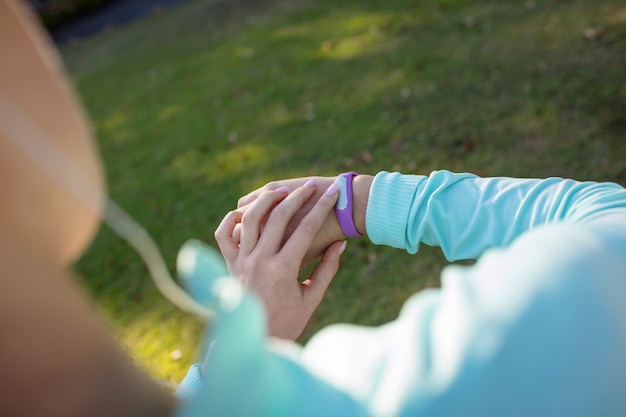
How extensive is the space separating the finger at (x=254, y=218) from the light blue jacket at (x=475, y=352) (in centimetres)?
59

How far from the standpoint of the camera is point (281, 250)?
1.39 meters

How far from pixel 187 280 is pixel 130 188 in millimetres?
4629

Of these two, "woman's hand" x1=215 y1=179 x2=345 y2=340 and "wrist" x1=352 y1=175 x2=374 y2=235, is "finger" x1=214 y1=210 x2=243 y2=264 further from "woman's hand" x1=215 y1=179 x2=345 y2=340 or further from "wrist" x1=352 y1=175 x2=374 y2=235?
"wrist" x1=352 y1=175 x2=374 y2=235

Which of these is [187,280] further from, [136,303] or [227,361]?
[136,303]

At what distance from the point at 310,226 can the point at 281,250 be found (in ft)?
0.35

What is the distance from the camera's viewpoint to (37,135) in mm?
567

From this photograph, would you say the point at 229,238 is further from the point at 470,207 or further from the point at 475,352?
the point at 475,352

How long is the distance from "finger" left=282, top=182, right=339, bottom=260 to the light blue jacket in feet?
1.74

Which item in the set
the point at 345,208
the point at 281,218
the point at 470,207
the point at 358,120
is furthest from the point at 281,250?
the point at 358,120

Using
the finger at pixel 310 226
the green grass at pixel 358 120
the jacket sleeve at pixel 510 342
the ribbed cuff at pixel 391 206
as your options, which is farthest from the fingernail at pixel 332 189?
the green grass at pixel 358 120

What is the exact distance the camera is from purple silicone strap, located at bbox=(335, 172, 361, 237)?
1.55 metres

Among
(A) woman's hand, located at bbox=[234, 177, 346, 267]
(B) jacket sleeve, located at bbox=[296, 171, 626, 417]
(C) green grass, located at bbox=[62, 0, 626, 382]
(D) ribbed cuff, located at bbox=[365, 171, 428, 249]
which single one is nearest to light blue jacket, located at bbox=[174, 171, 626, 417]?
(B) jacket sleeve, located at bbox=[296, 171, 626, 417]

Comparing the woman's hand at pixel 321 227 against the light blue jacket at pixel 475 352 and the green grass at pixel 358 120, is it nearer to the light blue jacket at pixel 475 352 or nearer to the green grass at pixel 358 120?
the light blue jacket at pixel 475 352

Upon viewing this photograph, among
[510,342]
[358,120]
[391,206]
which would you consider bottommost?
[358,120]
